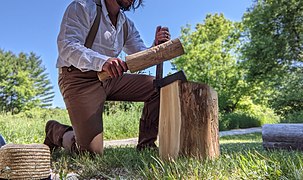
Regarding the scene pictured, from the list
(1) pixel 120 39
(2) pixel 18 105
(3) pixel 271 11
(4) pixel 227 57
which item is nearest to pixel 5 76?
(2) pixel 18 105

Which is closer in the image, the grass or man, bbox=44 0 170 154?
the grass

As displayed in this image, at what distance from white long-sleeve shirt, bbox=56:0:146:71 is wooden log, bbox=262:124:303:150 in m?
2.44

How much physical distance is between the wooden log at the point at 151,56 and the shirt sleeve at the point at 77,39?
0.43 feet

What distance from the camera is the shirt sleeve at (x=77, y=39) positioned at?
1997 mm

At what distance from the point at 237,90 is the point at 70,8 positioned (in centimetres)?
1745

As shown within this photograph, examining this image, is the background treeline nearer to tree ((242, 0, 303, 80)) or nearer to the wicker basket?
tree ((242, 0, 303, 80))

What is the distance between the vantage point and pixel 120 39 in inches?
104

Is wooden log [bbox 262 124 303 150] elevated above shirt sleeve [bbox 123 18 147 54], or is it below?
below

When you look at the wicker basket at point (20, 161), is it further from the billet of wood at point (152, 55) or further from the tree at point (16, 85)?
the tree at point (16, 85)

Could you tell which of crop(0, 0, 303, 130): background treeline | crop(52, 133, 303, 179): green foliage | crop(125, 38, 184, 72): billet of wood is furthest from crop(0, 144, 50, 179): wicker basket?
crop(0, 0, 303, 130): background treeline

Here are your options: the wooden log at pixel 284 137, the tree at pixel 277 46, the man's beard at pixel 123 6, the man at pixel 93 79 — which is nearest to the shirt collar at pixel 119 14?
the man at pixel 93 79

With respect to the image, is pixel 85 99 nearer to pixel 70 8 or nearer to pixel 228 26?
pixel 70 8

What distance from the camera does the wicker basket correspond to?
1.57 metres

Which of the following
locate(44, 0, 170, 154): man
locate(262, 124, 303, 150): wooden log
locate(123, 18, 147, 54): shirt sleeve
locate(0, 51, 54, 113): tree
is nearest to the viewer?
locate(44, 0, 170, 154): man
